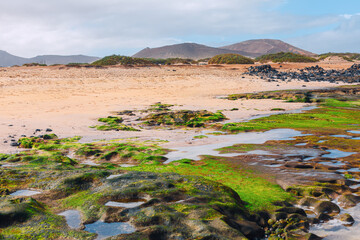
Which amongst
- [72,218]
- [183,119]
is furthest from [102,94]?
[72,218]

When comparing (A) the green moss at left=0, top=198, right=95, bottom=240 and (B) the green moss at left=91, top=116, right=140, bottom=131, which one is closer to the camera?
(A) the green moss at left=0, top=198, right=95, bottom=240

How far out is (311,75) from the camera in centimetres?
3009

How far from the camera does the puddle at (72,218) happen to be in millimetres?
3477

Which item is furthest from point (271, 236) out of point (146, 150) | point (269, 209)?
point (146, 150)

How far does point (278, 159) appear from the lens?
6566mm

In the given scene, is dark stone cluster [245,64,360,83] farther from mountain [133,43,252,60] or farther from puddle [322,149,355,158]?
mountain [133,43,252,60]

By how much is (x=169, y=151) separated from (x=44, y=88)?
15732 millimetres

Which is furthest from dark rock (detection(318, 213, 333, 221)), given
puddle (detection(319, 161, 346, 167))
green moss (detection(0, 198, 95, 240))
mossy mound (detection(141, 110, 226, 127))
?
mossy mound (detection(141, 110, 226, 127))

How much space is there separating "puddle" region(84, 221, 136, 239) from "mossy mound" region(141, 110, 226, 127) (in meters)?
7.69

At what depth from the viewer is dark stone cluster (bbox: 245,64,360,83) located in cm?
2750

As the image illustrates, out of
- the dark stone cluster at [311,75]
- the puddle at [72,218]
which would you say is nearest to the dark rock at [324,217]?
the puddle at [72,218]

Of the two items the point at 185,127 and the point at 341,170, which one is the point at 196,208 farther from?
the point at 185,127

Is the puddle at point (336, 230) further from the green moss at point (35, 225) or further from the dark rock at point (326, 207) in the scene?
the green moss at point (35, 225)

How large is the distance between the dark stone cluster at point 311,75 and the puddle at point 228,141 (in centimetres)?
1782
